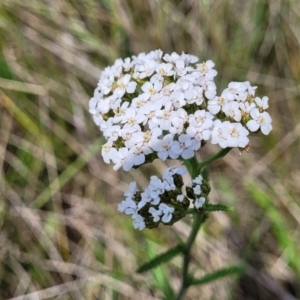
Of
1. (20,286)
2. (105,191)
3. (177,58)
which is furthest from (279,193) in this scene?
(20,286)

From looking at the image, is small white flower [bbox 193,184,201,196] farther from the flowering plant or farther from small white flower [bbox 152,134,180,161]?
small white flower [bbox 152,134,180,161]

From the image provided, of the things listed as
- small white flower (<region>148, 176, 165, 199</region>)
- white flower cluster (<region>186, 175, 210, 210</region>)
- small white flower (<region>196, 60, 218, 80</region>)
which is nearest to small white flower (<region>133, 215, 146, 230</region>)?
small white flower (<region>148, 176, 165, 199</region>)

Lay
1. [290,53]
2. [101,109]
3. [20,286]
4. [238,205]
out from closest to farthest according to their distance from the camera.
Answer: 1. [101,109]
2. [20,286]
3. [238,205]
4. [290,53]

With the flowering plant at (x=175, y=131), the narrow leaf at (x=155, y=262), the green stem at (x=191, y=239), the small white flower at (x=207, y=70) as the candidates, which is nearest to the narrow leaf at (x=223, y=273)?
the green stem at (x=191, y=239)

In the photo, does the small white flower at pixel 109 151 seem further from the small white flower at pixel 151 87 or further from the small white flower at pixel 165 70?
the small white flower at pixel 165 70

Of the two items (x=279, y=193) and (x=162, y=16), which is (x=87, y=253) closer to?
(x=279, y=193)

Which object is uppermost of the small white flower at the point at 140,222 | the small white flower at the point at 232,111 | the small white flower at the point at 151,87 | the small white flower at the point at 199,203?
the small white flower at the point at 151,87
